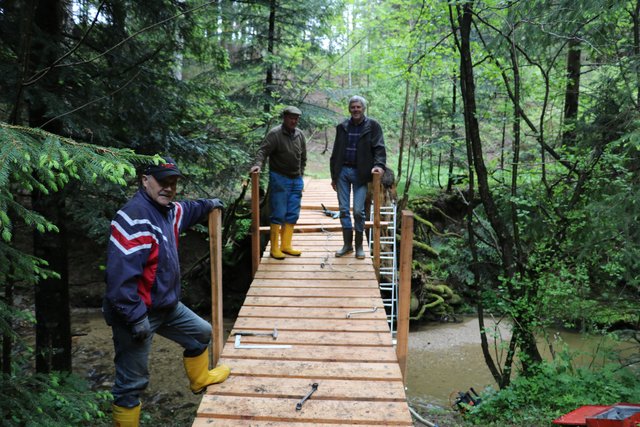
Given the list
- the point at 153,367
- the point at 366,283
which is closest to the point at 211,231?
the point at 366,283

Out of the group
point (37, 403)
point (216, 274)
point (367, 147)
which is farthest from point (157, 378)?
point (367, 147)

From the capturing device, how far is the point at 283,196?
19.7ft

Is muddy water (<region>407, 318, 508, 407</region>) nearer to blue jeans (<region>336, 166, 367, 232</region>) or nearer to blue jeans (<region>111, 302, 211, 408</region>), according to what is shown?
blue jeans (<region>336, 166, 367, 232</region>)

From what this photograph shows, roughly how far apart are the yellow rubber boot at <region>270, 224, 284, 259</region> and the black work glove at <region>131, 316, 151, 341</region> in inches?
138

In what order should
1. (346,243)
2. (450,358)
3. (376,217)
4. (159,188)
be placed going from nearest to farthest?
1. (159,188)
2. (376,217)
3. (346,243)
4. (450,358)

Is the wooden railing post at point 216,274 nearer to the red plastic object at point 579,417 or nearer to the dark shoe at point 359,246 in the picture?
the dark shoe at point 359,246

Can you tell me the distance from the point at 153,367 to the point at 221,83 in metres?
5.48

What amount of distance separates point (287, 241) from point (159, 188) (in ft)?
12.0

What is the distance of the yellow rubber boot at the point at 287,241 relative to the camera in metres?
6.41

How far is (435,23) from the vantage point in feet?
28.0

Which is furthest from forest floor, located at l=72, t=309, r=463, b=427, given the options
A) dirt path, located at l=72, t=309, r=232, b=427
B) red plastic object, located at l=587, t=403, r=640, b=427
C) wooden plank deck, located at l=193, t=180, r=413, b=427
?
wooden plank deck, located at l=193, t=180, r=413, b=427

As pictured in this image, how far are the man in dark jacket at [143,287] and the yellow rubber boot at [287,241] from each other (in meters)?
3.05

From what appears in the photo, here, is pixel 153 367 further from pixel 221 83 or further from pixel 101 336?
pixel 221 83

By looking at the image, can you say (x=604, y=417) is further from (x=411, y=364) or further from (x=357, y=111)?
(x=411, y=364)
